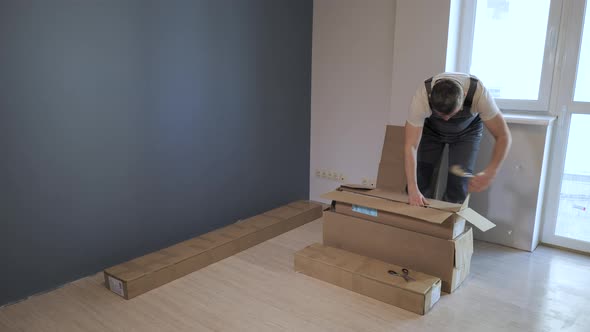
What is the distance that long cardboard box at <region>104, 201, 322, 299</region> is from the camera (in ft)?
7.41

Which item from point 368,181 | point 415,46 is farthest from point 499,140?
point 368,181

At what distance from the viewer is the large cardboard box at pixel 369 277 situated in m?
2.08

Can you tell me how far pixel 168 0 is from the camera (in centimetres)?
253

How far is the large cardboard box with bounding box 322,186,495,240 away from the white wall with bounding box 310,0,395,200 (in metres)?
0.97

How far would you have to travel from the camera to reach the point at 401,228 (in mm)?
2336

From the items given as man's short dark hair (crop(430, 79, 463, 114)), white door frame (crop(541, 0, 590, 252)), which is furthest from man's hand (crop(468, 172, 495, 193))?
white door frame (crop(541, 0, 590, 252))

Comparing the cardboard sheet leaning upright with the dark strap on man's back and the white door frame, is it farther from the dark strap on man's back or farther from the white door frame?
the white door frame

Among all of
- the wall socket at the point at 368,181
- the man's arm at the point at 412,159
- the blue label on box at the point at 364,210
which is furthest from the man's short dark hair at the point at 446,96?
the wall socket at the point at 368,181

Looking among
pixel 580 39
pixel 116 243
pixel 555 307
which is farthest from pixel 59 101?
pixel 580 39

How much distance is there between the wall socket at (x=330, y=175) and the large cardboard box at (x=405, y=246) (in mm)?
1127

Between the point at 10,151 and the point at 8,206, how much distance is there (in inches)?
10.3

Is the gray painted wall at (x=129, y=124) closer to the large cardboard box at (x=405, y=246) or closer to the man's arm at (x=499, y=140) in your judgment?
the large cardboard box at (x=405, y=246)

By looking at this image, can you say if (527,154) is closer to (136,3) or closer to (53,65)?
(136,3)

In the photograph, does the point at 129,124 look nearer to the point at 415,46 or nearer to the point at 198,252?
the point at 198,252
